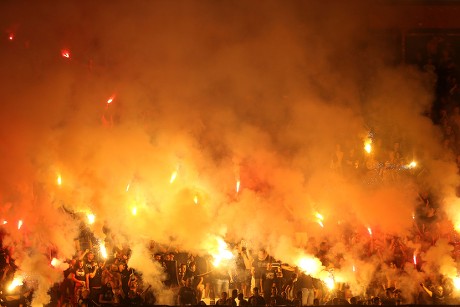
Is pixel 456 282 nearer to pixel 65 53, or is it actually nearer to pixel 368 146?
pixel 368 146

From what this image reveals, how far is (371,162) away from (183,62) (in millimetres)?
3914

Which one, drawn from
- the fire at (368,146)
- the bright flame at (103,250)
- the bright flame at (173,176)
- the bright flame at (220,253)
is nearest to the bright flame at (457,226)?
the fire at (368,146)

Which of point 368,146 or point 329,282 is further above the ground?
point 368,146

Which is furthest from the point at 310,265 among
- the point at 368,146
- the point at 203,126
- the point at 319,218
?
the point at 203,126

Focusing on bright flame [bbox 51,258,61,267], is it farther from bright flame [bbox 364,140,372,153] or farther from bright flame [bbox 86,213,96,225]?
bright flame [bbox 364,140,372,153]

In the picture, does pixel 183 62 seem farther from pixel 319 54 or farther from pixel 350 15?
pixel 350 15

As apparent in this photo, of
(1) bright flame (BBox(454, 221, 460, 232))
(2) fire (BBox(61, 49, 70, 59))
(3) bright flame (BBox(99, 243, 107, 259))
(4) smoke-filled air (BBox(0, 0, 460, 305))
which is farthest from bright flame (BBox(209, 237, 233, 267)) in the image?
(2) fire (BBox(61, 49, 70, 59))

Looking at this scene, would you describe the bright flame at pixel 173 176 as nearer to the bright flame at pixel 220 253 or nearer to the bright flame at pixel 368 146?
the bright flame at pixel 220 253

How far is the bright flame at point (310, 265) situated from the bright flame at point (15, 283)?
4.41 meters

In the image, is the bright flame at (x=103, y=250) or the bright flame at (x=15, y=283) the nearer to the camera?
the bright flame at (x=15, y=283)

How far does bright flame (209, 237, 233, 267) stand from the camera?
827cm

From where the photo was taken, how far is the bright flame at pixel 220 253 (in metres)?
8.27

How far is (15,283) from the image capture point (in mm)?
8289

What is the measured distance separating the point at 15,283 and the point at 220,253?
327 centimetres
